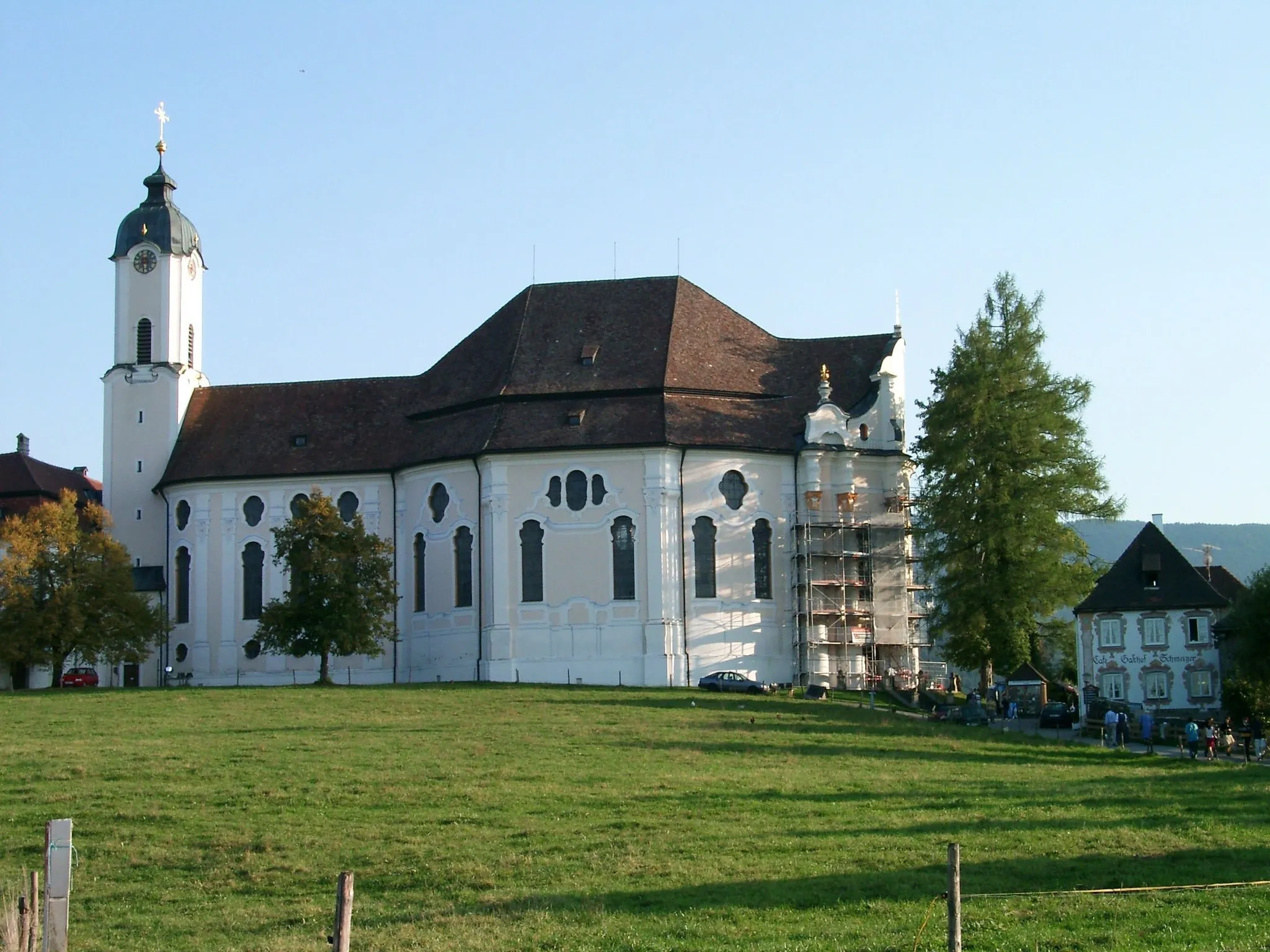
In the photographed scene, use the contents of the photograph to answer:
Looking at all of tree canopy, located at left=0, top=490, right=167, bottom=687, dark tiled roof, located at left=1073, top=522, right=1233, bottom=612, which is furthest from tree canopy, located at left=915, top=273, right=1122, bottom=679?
tree canopy, located at left=0, top=490, right=167, bottom=687

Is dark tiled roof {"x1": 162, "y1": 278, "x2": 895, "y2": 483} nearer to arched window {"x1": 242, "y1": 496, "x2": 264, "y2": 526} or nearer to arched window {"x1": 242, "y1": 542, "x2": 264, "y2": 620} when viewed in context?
arched window {"x1": 242, "y1": 496, "x2": 264, "y2": 526}

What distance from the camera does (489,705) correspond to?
50.3 m

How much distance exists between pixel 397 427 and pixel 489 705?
74.1ft

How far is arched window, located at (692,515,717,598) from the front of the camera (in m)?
64.0

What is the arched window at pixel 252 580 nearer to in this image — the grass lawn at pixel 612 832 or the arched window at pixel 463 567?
the arched window at pixel 463 567

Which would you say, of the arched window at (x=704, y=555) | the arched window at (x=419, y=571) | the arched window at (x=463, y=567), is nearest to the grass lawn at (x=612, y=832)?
the arched window at (x=704, y=555)

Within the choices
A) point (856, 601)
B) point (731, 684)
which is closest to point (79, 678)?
point (731, 684)

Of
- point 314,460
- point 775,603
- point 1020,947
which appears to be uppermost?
point 314,460

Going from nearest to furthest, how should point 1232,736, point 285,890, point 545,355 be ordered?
point 285,890 → point 1232,736 → point 545,355

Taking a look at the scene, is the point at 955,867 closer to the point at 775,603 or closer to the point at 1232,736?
the point at 1232,736

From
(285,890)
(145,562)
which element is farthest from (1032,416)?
(285,890)

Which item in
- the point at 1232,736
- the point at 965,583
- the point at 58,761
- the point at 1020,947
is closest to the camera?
the point at 1020,947

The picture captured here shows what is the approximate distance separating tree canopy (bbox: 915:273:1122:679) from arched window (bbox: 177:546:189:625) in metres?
28.9

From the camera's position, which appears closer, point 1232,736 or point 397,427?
point 1232,736
